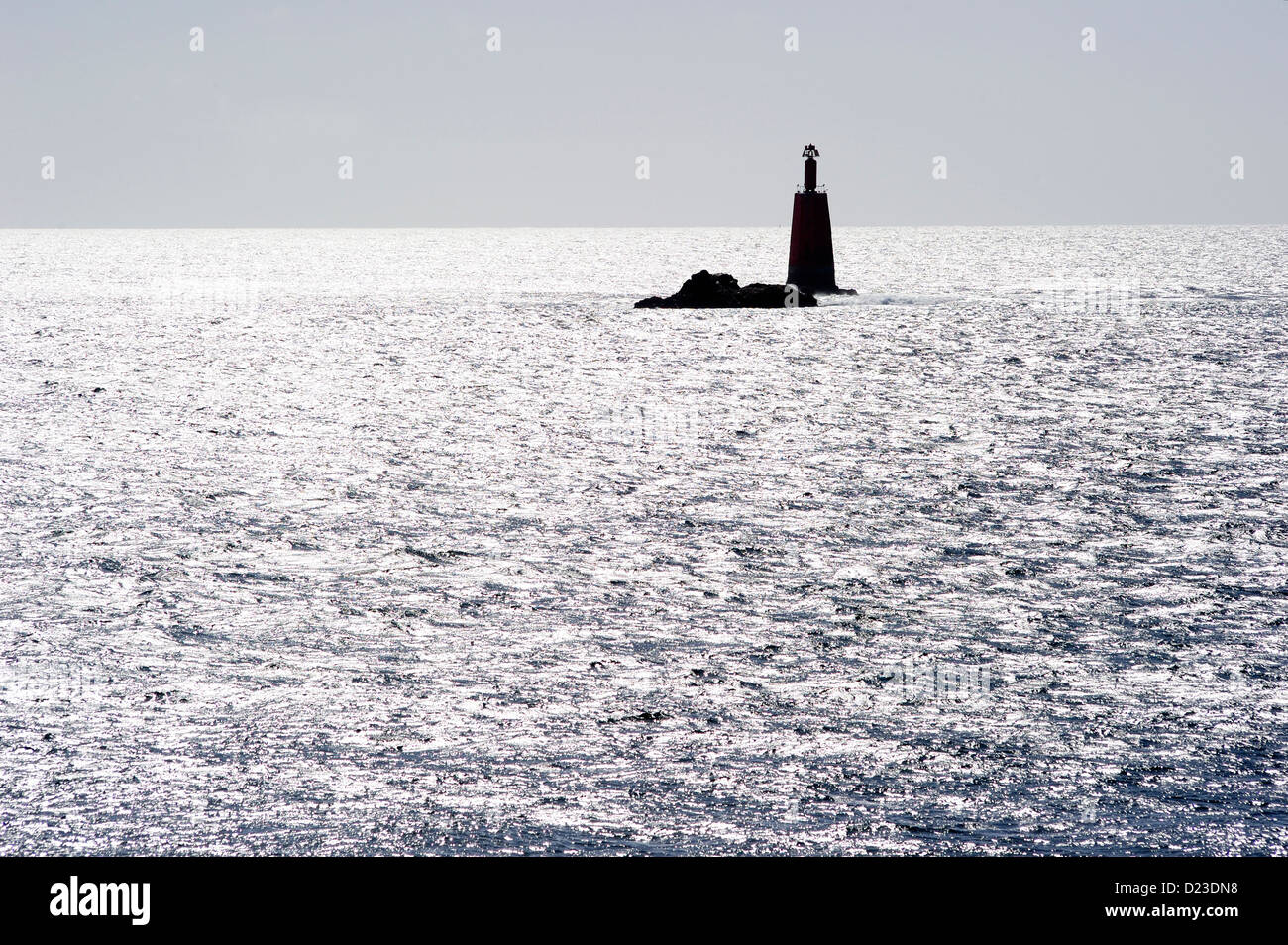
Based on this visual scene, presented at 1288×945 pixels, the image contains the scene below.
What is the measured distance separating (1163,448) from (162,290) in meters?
61.2

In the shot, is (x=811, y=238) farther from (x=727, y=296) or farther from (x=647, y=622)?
(x=647, y=622)

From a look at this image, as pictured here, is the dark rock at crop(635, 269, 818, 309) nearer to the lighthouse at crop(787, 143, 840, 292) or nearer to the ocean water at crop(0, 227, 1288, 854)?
the lighthouse at crop(787, 143, 840, 292)

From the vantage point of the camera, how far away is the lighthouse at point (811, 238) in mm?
39156

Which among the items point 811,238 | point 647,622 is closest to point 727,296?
point 811,238

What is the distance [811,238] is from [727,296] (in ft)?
12.8

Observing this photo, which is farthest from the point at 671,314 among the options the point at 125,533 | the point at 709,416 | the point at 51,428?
the point at 125,533

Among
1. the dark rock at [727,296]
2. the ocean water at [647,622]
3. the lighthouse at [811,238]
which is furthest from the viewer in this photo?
the dark rock at [727,296]

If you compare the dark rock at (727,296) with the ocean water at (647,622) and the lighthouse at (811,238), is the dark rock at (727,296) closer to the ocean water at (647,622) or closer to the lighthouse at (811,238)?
the lighthouse at (811,238)

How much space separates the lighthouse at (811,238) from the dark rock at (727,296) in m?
0.57

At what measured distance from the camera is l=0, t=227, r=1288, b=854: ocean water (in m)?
5.34

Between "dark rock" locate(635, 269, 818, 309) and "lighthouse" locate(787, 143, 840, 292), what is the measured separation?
0.57 m

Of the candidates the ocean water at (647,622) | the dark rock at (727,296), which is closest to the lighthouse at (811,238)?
the dark rock at (727,296)

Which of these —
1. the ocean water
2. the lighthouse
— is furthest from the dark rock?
the ocean water
